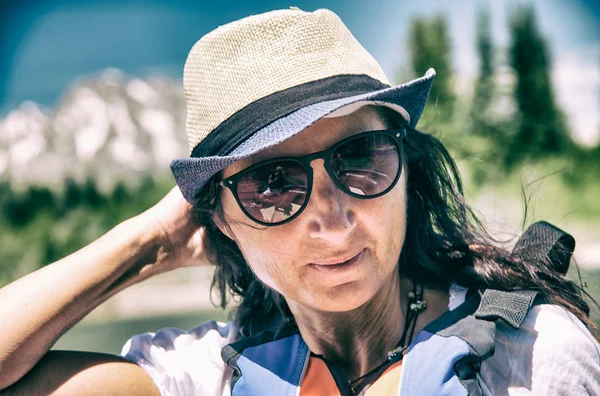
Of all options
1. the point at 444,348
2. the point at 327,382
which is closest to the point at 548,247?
the point at 444,348

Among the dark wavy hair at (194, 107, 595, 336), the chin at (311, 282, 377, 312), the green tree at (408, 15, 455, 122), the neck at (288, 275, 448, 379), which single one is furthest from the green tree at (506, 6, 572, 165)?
the chin at (311, 282, 377, 312)

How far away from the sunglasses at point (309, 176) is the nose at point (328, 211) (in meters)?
0.02

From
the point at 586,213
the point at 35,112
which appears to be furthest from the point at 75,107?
the point at 586,213

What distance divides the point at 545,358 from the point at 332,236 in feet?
1.45

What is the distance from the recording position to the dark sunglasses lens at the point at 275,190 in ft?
4.00

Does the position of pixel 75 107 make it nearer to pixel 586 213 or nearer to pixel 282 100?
pixel 586 213

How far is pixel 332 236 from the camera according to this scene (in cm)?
121

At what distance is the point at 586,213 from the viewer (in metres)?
15.0

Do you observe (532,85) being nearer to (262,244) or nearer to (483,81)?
(483,81)

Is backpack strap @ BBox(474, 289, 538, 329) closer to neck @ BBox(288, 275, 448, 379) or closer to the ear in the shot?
neck @ BBox(288, 275, 448, 379)

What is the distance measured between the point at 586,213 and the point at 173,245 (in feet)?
49.2

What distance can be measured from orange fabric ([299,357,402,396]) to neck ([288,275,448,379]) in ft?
0.19

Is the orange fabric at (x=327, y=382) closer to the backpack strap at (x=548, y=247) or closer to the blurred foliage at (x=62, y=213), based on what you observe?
the backpack strap at (x=548, y=247)

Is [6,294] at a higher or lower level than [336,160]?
lower
